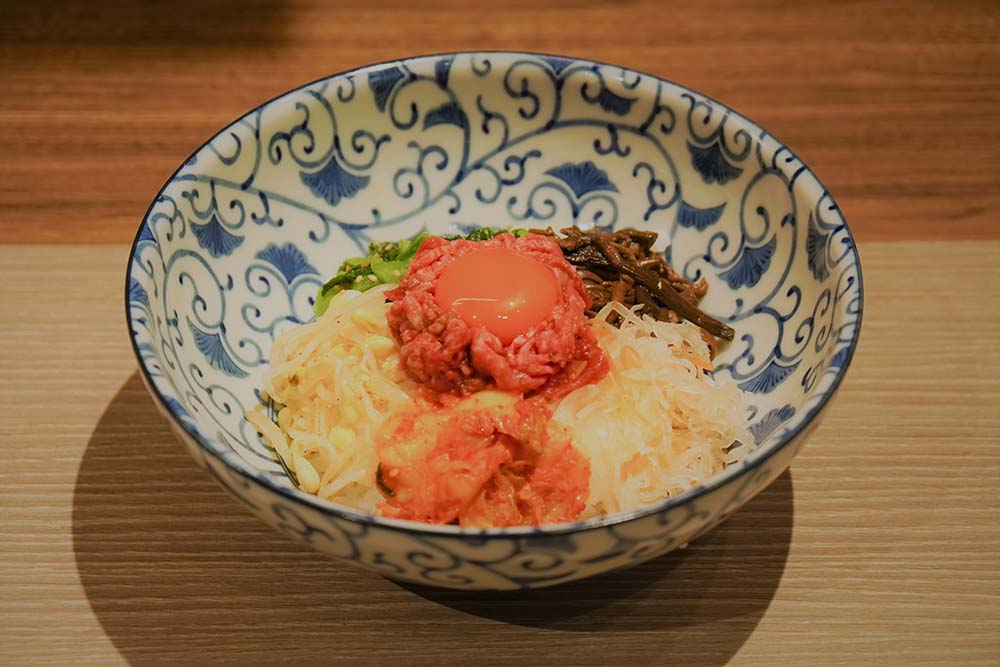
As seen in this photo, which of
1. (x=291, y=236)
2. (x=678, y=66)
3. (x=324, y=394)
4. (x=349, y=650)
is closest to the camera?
(x=349, y=650)

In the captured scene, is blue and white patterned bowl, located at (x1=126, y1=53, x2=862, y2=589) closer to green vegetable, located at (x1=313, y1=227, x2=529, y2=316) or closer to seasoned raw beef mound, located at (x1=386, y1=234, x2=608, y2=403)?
green vegetable, located at (x1=313, y1=227, x2=529, y2=316)

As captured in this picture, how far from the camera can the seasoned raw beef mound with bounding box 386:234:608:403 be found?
2.64 meters

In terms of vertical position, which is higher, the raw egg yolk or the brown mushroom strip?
the brown mushroom strip

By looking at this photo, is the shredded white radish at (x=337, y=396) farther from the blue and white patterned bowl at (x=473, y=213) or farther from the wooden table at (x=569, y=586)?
the wooden table at (x=569, y=586)

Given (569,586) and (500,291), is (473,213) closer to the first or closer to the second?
(500,291)

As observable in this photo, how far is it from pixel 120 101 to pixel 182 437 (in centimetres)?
335

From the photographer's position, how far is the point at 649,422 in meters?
2.70

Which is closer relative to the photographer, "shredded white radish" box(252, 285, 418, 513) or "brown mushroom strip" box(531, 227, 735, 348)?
"shredded white radish" box(252, 285, 418, 513)

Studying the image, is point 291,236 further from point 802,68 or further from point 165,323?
point 802,68

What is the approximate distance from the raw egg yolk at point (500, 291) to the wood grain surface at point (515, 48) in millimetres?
1864

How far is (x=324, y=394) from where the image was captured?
2.82 m

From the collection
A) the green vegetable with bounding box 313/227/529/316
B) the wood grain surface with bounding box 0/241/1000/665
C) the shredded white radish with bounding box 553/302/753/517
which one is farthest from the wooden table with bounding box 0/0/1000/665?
the green vegetable with bounding box 313/227/529/316

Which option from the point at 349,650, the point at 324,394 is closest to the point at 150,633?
the point at 349,650

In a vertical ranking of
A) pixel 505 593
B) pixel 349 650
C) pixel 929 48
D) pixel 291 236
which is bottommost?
pixel 349 650
